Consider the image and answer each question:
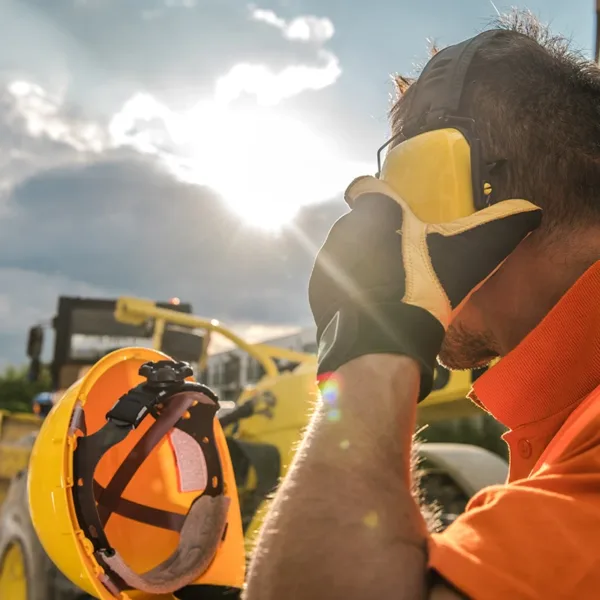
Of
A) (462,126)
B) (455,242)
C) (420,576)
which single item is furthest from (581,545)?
(462,126)

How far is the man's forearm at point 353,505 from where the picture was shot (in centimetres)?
86

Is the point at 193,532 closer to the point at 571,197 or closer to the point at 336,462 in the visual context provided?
the point at 336,462

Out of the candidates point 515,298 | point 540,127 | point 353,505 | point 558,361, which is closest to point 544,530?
point 353,505

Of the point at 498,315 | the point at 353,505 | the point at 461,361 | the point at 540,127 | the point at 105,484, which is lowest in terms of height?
the point at 105,484

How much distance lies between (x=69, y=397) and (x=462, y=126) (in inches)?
41.6

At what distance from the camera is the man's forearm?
33.8 inches

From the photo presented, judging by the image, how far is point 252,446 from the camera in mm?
4703

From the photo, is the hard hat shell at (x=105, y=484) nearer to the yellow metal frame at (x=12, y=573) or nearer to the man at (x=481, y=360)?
the man at (x=481, y=360)

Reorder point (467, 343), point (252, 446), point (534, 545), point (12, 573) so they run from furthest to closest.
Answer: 1. point (252, 446)
2. point (12, 573)
3. point (467, 343)
4. point (534, 545)

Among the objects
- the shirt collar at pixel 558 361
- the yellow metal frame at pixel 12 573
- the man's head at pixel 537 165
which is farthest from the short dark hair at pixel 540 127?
the yellow metal frame at pixel 12 573

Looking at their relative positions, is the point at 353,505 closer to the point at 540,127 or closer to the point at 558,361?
the point at 558,361

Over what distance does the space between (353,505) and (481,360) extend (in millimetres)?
591

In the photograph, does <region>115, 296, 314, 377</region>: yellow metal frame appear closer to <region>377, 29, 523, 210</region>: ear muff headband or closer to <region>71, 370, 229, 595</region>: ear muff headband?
<region>71, 370, 229, 595</region>: ear muff headband

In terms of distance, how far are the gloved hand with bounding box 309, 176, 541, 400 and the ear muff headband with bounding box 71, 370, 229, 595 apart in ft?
2.39
